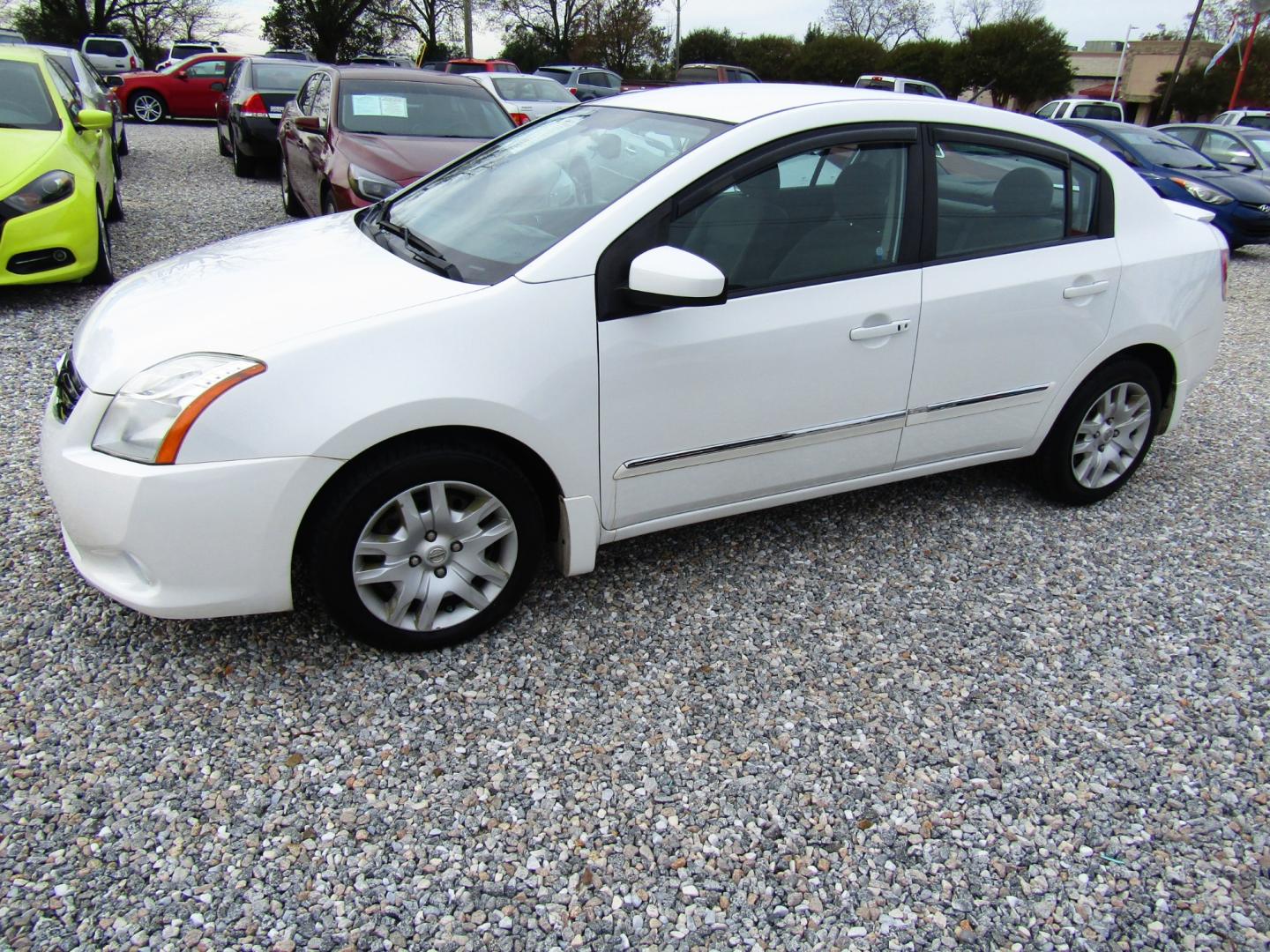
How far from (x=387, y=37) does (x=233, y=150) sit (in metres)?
35.7

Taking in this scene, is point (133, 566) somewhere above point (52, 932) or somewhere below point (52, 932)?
→ above

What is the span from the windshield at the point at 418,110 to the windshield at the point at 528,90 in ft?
23.3

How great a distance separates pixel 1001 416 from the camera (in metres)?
3.73

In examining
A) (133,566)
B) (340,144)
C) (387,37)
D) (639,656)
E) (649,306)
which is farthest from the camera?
(387,37)

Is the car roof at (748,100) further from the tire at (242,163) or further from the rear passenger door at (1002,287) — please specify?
the tire at (242,163)

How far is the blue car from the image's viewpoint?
1084 centimetres

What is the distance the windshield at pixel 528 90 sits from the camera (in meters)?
14.8

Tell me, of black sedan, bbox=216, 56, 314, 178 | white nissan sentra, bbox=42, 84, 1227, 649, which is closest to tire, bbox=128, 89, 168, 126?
black sedan, bbox=216, 56, 314, 178

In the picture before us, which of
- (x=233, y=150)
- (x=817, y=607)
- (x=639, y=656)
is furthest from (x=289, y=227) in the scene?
(x=233, y=150)

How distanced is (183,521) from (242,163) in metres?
11.0

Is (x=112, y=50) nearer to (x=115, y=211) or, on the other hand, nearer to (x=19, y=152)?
(x=115, y=211)

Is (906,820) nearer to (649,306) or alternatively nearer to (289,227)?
(649,306)

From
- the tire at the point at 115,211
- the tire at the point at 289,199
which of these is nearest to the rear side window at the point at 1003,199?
the tire at the point at 289,199

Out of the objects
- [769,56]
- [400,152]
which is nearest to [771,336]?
[400,152]
